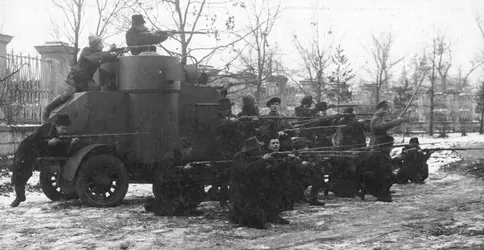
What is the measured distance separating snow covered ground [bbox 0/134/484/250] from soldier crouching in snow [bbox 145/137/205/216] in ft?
0.76

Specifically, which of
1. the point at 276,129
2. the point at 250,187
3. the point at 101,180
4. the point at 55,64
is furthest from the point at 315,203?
the point at 55,64

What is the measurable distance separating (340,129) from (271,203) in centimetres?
442

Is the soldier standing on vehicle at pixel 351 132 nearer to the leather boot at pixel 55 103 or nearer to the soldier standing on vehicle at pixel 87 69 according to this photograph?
the soldier standing on vehicle at pixel 87 69

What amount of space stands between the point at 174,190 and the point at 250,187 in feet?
4.70

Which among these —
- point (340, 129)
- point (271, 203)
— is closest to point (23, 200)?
point (271, 203)

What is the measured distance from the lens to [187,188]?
9.76 m

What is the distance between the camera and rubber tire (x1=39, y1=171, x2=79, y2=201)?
1134 cm

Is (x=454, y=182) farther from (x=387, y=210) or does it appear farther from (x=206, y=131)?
(x=206, y=131)

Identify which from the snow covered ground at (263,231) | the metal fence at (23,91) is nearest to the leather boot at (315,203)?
the snow covered ground at (263,231)

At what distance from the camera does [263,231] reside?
8.24 metres

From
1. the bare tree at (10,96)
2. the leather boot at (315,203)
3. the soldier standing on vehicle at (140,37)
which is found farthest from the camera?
the bare tree at (10,96)

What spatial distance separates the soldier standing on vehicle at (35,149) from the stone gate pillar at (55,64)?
6.62 meters

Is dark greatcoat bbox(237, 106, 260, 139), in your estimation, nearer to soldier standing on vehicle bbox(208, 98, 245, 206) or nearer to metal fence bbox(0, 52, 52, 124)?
soldier standing on vehicle bbox(208, 98, 245, 206)

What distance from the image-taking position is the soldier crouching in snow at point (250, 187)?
28.4 ft
